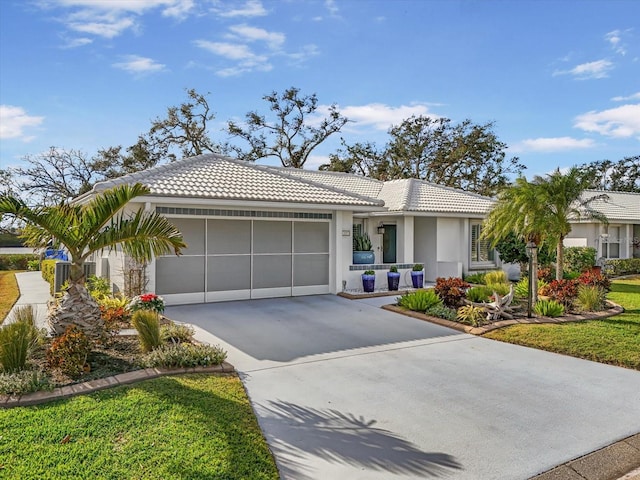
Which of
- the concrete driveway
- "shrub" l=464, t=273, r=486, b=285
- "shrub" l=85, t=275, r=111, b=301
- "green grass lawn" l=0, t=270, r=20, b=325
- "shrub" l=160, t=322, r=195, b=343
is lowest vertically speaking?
the concrete driveway

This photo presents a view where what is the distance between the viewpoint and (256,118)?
35.7m

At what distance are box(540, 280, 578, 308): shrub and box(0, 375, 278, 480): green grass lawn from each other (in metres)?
9.80

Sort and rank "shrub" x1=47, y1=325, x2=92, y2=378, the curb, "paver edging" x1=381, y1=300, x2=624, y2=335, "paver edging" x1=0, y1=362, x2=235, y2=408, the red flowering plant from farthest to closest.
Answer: "paver edging" x1=381, y1=300, x2=624, y2=335
the red flowering plant
"shrub" x1=47, y1=325, x2=92, y2=378
"paver edging" x1=0, y1=362, x2=235, y2=408
the curb

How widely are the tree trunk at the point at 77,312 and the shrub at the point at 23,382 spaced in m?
1.49

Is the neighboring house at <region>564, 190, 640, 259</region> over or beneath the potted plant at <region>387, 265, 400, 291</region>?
over

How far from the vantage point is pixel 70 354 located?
6.38m

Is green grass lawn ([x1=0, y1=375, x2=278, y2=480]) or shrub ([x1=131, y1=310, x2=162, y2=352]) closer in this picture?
green grass lawn ([x1=0, y1=375, x2=278, y2=480])

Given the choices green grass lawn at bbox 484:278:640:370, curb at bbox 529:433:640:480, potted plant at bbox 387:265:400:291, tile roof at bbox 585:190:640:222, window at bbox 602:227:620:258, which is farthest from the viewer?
tile roof at bbox 585:190:640:222

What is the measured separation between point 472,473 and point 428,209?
14.7 meters

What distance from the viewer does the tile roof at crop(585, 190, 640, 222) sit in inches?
977

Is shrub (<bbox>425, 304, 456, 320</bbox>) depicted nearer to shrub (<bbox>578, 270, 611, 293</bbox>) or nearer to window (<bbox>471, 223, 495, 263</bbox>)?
shrub (<bbox>578, 270, 611, 293</bbox>)

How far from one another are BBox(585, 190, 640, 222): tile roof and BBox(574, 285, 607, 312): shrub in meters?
13.5

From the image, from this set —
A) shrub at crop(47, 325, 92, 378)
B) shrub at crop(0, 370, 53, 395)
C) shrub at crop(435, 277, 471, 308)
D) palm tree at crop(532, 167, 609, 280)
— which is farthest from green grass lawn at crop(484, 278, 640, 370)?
shrub at crop(0, 370, 53, 395)

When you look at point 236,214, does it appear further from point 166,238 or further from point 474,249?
point 474,249
